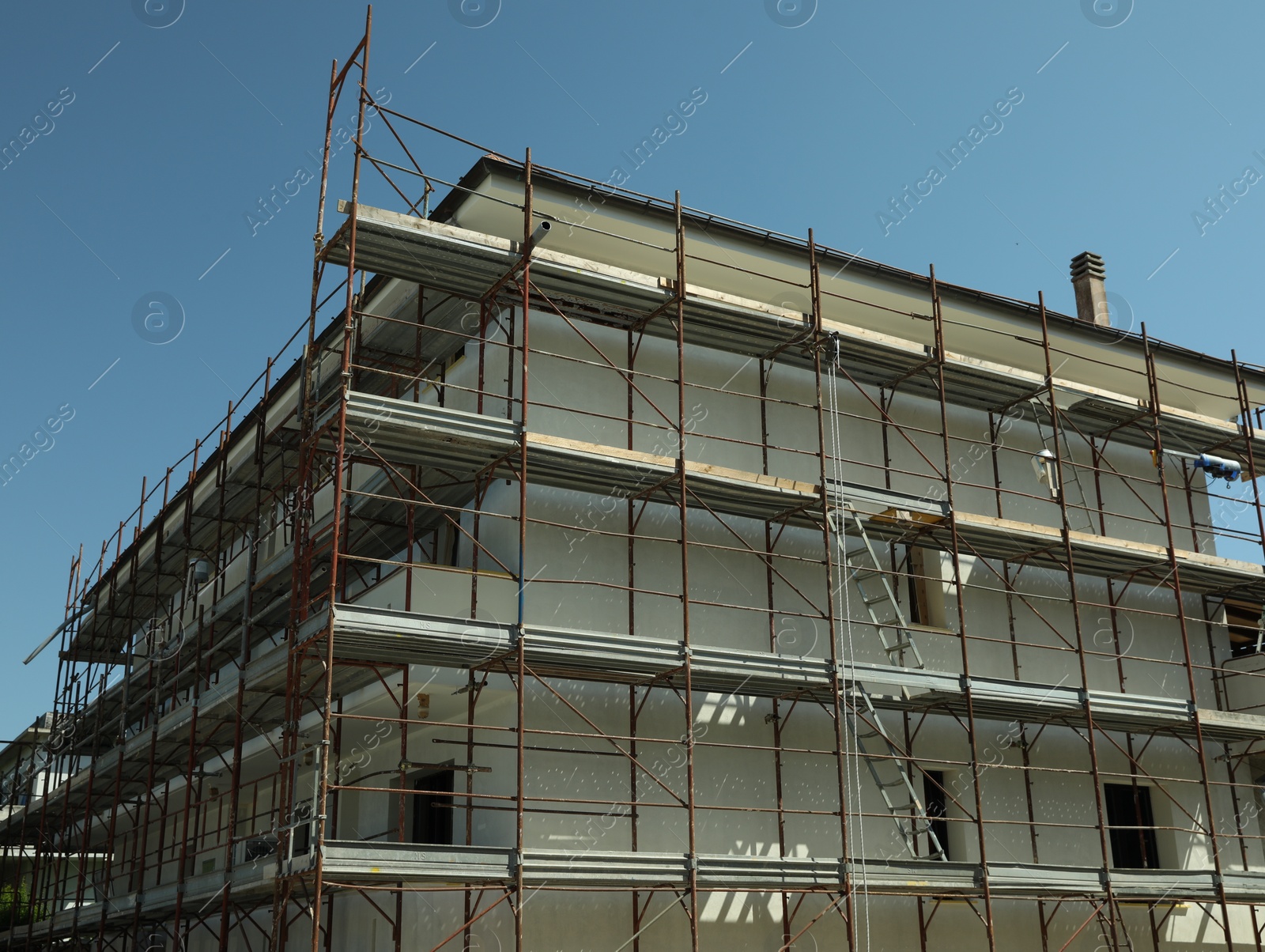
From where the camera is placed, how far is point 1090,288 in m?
25.3

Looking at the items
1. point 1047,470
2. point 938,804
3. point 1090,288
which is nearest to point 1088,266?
point 1090,288

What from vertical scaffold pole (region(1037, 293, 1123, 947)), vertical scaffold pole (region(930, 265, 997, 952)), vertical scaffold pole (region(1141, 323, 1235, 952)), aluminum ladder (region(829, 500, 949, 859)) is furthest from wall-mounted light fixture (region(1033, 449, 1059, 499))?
aluminum ladder (region(829, 500, 949, 859))

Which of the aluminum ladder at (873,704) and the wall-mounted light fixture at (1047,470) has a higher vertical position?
the wall-mounted light fixture at (1047,470)

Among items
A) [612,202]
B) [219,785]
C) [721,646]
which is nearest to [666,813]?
[721,646]

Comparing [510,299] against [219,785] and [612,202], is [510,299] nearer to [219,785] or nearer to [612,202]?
[612,202]

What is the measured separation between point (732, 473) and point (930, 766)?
5390 millimetres

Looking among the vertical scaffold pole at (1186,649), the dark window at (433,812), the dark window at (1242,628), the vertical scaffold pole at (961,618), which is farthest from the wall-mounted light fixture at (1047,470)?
the dark window at (433,812)

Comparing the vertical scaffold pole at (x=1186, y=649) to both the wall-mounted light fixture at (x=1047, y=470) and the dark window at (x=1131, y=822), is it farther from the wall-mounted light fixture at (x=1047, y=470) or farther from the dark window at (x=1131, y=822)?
the wall-mounted light fixture at (x=1047, y=470)

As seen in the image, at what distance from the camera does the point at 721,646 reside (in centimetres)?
1741

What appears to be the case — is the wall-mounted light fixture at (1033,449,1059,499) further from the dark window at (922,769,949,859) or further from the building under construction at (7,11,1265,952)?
the dark window at (922,769,949,859)

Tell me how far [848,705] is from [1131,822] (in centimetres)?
633

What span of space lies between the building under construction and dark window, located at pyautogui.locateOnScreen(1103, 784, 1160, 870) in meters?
0.06

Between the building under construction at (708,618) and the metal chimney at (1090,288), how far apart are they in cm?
227

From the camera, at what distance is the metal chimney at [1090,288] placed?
25.2m
